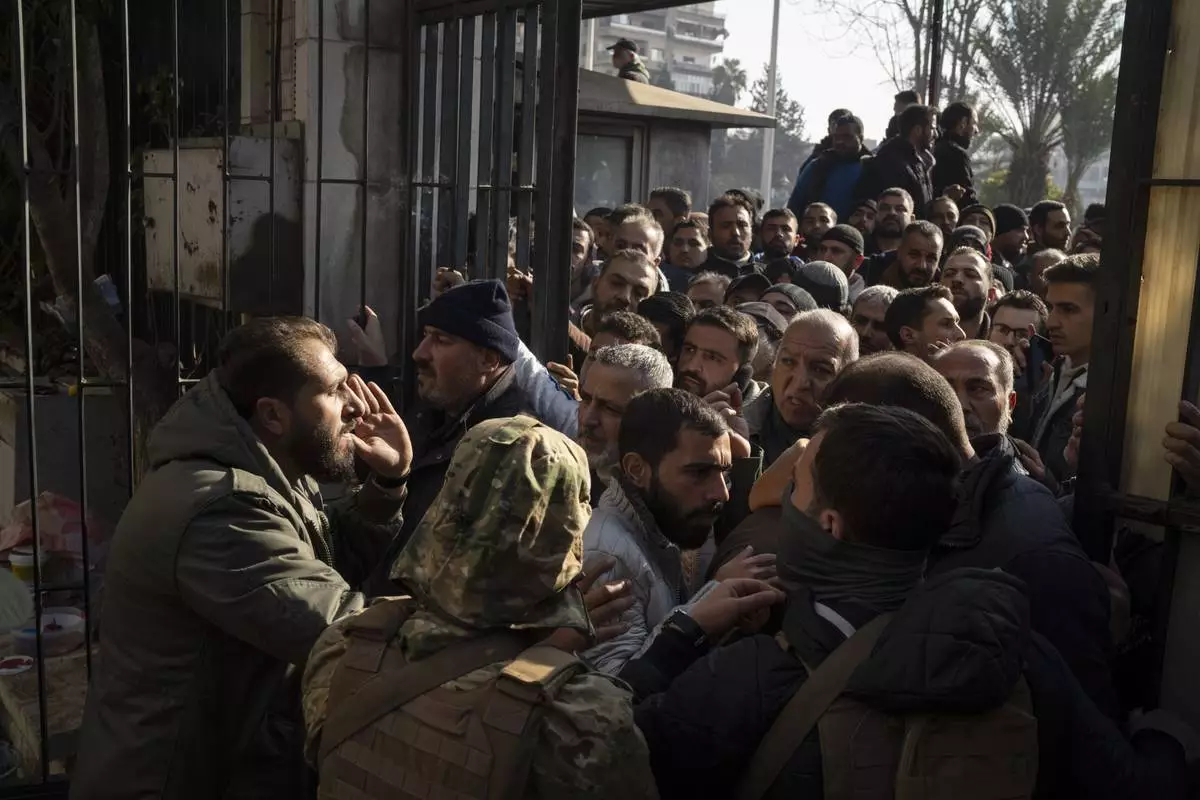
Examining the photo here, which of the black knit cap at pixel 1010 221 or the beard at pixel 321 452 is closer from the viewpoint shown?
the beard at pixel 321 452

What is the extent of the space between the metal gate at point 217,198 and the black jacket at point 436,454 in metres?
0.51

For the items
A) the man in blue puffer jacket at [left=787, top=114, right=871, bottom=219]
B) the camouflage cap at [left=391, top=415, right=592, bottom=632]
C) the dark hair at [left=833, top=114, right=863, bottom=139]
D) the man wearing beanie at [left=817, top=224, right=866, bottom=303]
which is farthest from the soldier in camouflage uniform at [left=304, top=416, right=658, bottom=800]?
the dark hair at [left=833, top=114, right=863, bottom=139]

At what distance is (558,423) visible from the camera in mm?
4035

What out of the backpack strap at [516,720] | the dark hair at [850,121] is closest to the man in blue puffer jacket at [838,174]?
the dark hair at [850,121]

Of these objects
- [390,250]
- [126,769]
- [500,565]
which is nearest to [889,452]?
[500,565]

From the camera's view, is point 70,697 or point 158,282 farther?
point 158,282

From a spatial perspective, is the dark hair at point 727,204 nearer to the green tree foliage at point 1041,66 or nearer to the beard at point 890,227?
the beard at point 890,227

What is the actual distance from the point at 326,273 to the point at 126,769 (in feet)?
9.89

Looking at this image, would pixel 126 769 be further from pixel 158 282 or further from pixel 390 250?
pixel 158 282

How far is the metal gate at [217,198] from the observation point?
409cm

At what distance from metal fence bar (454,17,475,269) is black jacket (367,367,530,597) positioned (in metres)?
1.15

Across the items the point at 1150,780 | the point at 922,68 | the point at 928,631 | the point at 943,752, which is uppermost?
the point at 922,68

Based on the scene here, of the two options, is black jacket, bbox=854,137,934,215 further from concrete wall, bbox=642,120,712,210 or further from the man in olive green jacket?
the man in olive green jacket

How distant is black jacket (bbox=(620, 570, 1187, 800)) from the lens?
→ 6.23ft
